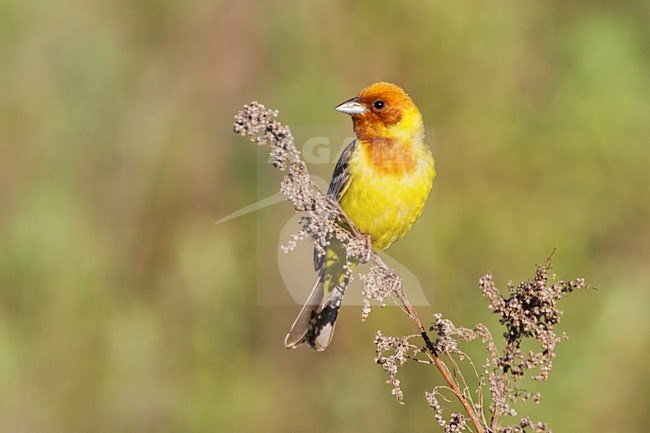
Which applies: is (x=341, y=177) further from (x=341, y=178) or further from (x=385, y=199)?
(x=385, y=199)

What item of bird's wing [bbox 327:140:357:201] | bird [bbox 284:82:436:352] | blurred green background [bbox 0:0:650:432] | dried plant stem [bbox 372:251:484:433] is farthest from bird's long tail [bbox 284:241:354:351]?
dried plant stem [bbox 372:251:484:433]

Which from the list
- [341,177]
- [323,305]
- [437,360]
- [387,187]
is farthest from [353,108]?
[437,360]

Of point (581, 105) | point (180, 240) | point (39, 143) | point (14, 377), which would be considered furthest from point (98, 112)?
point (581, 105)

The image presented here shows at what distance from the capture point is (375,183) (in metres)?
3.56

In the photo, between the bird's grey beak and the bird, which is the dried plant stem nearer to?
the bird

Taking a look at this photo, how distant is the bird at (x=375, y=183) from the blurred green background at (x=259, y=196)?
23.1 inches

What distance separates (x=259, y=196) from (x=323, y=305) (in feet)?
2.77

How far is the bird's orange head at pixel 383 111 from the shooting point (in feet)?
12.1

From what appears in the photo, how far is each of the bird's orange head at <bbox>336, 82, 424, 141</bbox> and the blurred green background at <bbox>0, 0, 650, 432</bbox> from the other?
819 millimetres

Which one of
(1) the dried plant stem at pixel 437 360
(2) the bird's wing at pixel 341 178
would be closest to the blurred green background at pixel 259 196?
(2) the bird's wing at pixel 341 178

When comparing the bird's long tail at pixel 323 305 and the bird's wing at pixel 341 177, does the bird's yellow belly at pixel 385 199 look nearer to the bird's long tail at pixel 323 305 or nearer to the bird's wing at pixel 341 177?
the bird's wing at pixel 341 177

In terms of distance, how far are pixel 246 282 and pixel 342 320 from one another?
58 centimetres

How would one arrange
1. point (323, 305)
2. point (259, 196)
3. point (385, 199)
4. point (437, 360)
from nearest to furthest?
1. point (437, 360)
2. point (385, 199)
3. point (323, 305)
4. point (259, 196)

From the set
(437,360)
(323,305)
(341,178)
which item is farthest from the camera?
(323,305)
